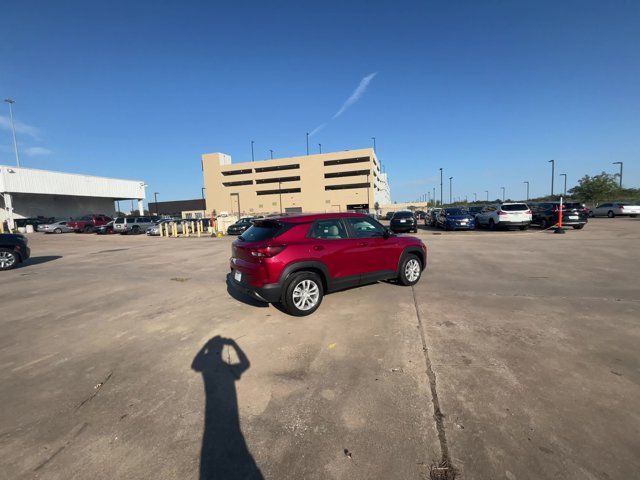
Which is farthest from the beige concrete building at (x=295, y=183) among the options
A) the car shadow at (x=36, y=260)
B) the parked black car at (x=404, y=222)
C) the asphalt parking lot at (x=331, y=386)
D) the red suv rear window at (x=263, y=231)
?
the asphalt parking lot at (x=331, y=386)

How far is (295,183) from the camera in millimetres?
79312

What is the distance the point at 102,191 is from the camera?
4362 centimetres

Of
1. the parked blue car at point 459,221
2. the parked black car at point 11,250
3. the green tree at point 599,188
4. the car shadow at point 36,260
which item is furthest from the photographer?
the green tree at point 599,188

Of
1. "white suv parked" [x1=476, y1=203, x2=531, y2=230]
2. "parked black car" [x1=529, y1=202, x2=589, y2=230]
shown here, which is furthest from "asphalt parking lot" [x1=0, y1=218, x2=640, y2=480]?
"parked black car" [x1=529, y1=202, x2=589, y2=230]

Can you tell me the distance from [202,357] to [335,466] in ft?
7.45

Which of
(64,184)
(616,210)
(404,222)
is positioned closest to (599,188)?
(616,210)

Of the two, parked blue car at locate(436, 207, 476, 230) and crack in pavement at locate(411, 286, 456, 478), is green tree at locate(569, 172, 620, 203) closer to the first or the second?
parked blue car at locate(436, 207, 476, 230)

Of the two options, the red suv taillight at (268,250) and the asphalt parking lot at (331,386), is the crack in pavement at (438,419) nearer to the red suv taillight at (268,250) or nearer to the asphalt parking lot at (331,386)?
the asphalt parking lot at (331,386)

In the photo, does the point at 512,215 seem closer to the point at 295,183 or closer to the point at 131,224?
the point at 131,224

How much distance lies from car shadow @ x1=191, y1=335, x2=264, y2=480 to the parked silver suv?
28532 mm

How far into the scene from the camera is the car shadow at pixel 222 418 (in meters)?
2.10

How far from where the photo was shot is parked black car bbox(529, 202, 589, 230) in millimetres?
18250

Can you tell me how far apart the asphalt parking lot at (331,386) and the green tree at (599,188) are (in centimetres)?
5212

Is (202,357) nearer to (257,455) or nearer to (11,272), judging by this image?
(257,455)
